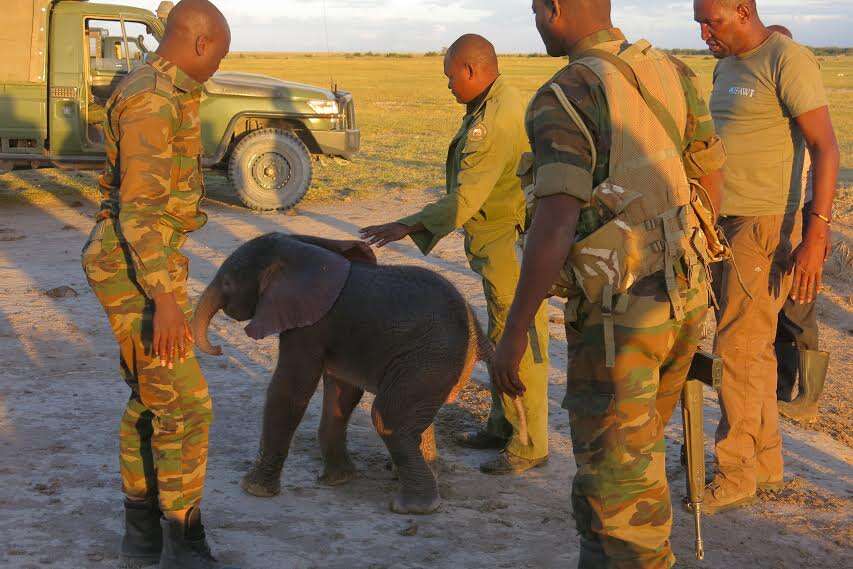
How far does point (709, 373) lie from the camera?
3572 mm

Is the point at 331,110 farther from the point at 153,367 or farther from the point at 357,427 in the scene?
the point at 153,367

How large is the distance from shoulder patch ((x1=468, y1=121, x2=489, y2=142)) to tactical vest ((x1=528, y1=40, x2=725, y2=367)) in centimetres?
178

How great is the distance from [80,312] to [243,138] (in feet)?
18.2

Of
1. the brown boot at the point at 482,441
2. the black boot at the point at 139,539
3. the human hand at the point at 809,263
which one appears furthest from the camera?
the brown boot at the point at 482,441

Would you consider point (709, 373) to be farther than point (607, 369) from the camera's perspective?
Yes

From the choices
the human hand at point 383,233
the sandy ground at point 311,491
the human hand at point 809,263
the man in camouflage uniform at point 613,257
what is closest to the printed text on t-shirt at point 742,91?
the human hand at point 809,263

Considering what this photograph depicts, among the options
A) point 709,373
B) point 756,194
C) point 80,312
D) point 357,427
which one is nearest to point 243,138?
point 80,312

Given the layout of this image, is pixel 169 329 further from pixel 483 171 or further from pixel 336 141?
pixel 336 141

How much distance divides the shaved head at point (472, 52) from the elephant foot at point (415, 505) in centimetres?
211

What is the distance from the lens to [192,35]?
3.78 meters

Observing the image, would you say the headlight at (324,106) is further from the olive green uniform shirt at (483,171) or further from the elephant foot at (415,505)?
the elephant foot at (415,505)

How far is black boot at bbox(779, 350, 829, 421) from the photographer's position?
607 cm

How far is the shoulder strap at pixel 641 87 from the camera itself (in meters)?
3.18

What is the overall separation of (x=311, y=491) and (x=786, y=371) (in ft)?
10.4
